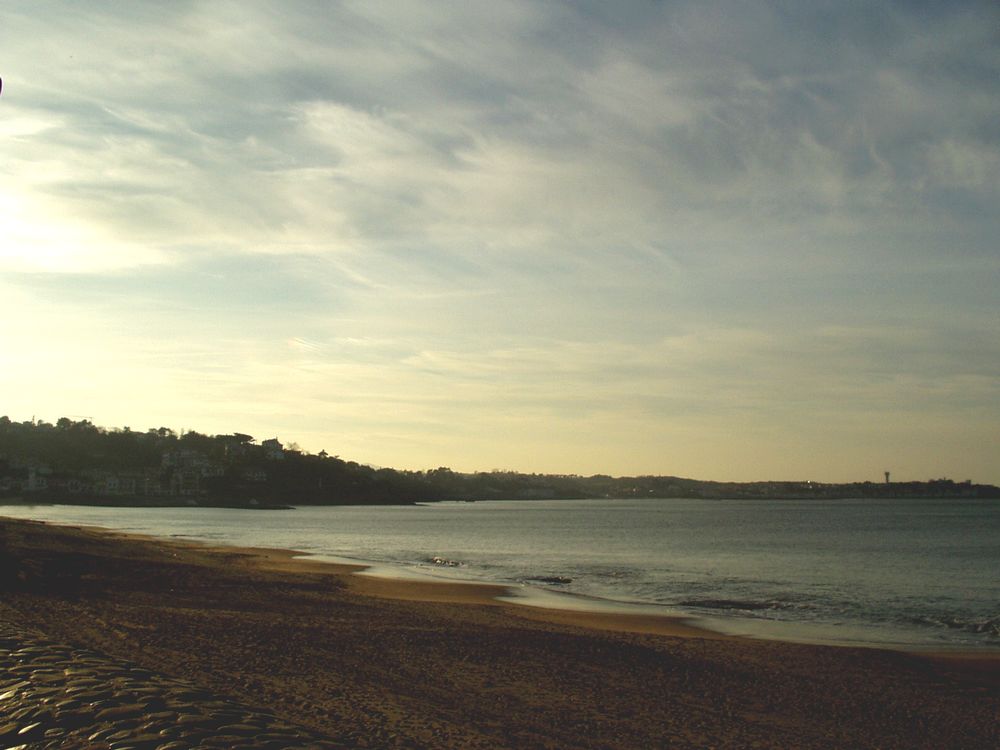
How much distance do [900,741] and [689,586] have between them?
21858 millimetres

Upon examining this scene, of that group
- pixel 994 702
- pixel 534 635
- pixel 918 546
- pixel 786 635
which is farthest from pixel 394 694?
pixel 918 546

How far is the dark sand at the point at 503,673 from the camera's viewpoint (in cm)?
951

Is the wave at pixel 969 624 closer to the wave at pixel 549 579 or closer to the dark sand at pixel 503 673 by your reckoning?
the dark sand at pixel 503 673

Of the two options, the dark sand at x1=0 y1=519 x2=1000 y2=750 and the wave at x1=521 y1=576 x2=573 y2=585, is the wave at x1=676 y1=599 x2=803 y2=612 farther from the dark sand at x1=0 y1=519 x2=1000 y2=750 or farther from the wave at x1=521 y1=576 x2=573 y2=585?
the wave at x1=521 y1=576 x2=573 y2=585

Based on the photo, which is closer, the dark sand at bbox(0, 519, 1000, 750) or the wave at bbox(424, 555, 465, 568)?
the dark sand at bbox(0, 519, 1000, 750)

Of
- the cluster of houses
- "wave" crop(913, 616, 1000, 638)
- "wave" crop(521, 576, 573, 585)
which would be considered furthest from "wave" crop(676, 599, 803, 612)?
the cluster of houses

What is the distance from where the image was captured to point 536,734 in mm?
9117

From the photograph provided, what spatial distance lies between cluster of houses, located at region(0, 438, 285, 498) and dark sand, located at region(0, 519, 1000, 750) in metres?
145

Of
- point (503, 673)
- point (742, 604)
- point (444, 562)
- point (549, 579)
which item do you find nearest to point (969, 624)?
point (742, 604)

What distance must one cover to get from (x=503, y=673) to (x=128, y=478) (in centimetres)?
16935

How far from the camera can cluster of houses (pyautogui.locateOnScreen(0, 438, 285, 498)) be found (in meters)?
148

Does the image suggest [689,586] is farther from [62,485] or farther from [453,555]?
[62,485]

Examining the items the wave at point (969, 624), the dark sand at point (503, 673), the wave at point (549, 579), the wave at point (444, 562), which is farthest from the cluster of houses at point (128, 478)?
the wave at point (969, 624)

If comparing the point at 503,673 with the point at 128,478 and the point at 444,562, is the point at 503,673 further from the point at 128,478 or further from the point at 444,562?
the point at 128,478
